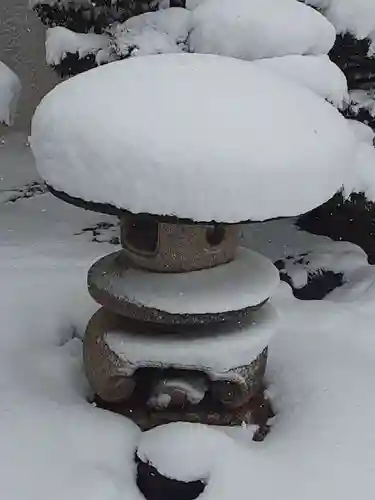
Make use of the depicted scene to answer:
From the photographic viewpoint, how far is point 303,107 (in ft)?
7.02

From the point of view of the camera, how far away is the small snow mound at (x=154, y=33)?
3.06 metres

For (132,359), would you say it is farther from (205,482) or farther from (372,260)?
(372,260)

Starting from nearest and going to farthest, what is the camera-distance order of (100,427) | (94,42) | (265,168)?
(265,168), (100,427), (94,42)

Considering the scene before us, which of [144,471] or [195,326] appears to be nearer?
[144,471]

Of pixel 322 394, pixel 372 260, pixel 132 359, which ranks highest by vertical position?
pixel 132 359

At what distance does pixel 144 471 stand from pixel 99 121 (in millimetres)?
→ 834

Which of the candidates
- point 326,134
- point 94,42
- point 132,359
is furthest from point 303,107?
point 94,42

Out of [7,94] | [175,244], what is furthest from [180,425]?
[7,94]

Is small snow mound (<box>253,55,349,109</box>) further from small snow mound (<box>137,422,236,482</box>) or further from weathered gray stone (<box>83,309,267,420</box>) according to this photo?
small snow mound (<box>137,422,236,482</box>)

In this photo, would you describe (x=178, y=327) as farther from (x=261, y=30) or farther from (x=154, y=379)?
(x=261, y=30)

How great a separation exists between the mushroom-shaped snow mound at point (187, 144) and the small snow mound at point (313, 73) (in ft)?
2.43

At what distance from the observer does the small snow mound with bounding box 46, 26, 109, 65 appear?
3369 mm

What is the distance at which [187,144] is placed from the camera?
1.89 m

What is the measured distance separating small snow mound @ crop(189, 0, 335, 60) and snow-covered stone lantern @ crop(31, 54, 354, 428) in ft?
2.20
